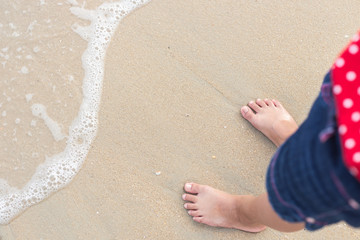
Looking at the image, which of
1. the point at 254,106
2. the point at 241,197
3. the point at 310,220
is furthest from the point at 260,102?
the point at 310,220

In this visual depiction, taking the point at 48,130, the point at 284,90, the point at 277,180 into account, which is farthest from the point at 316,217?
the point at 48,130

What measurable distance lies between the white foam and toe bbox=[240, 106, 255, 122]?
1.01 metres

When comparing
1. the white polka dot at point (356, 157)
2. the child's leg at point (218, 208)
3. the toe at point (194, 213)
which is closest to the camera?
the white polka dot at point (356, 157)

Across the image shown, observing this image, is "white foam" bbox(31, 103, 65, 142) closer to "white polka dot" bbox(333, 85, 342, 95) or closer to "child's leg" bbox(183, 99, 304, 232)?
"child's leg" bbox(183, 99, 304, 232)

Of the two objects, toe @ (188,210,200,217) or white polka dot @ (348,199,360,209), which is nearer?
white polka dot @ (348,199,360,209)

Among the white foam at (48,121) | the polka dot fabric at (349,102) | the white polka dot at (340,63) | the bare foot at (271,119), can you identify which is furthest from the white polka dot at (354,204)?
the white foam at (48,121)

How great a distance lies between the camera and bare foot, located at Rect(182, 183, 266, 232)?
167cm

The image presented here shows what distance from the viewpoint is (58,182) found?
5.91 ft

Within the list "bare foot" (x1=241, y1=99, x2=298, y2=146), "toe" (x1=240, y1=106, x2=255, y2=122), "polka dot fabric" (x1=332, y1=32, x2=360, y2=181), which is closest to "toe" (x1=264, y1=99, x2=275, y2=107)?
"bare foot" (x1=241, y1=99, x2=298, y2=146)

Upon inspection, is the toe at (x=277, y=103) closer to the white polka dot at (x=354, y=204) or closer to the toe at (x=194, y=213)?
the toe at (x=194, y=213)

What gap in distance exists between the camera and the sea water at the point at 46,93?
1817 millimetres

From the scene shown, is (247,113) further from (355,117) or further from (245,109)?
(355,117)

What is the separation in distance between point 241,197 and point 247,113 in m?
0.46

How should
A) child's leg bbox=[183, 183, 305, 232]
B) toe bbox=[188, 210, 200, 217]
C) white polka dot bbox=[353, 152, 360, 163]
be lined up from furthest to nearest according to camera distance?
toe bbox=[188, 210, 200, 217]
child's leg bbox=[183, 183, 305, 232]
white polka dot bbox=[353, 152, 360, 163]
